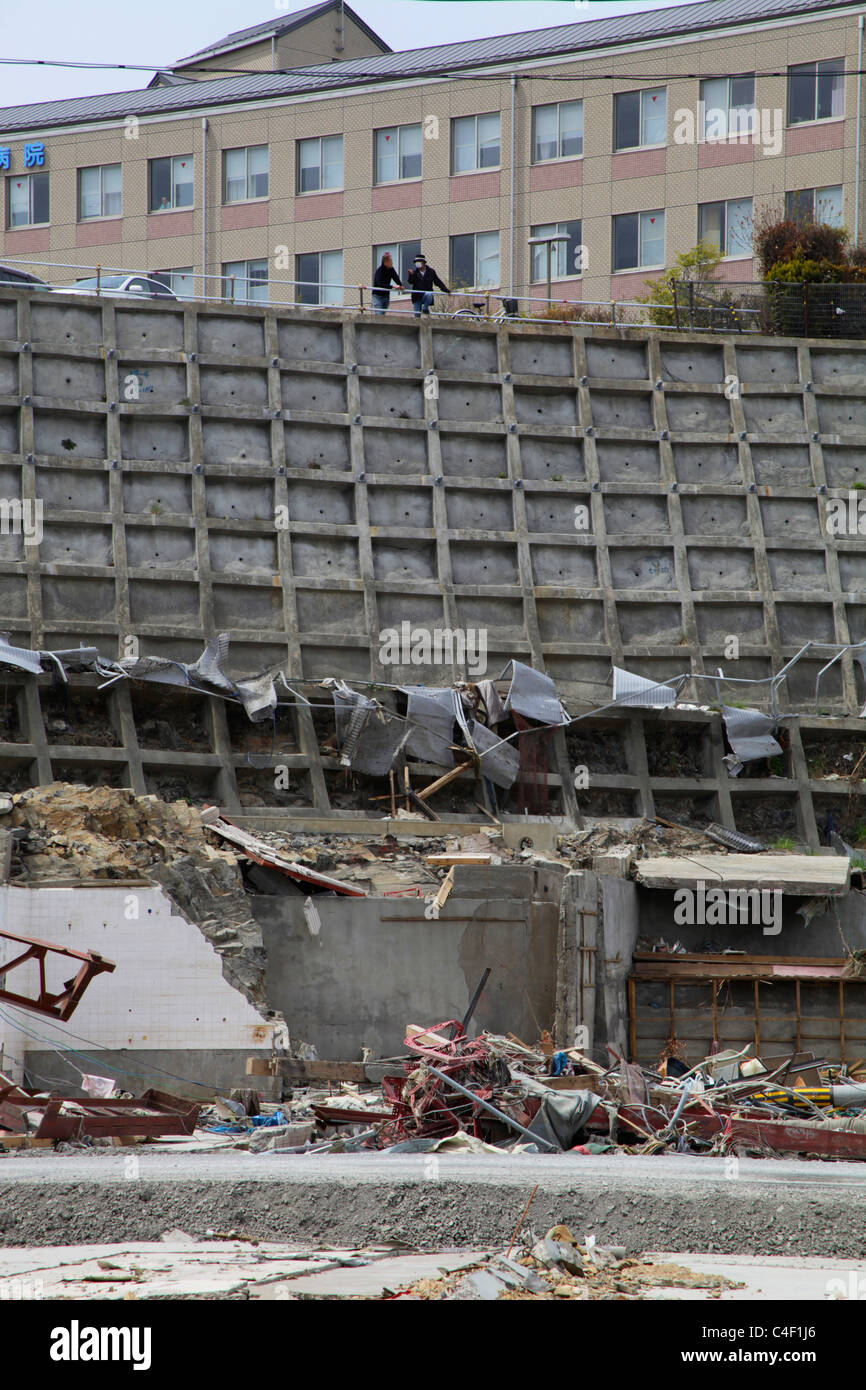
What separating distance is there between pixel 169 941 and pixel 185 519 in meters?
9.83

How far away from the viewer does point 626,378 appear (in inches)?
1094

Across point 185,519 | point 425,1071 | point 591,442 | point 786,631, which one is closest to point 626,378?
point 591,442

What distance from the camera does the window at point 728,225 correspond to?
38.6 m

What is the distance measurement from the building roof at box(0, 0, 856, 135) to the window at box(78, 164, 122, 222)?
1.42 metres

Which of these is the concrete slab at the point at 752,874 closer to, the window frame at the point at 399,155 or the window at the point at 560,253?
the window at the point at 560,253

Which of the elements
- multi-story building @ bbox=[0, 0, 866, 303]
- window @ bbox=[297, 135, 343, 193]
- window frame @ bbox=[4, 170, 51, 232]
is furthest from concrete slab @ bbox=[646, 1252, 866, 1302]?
window frame @ bbox=[4, 170, 51, 232]

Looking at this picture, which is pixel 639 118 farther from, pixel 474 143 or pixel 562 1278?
pixel 562 1278

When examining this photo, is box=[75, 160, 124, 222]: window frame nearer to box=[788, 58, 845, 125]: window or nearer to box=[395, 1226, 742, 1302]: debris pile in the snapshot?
box=[788, 58, 845, 125]: window

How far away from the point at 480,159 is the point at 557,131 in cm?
208

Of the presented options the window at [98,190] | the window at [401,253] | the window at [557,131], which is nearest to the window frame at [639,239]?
the window at [557,131]

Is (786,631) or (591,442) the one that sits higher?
(591,442)

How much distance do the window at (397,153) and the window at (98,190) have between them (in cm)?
749

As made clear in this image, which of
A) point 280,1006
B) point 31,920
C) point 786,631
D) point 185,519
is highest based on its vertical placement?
point 185,519
